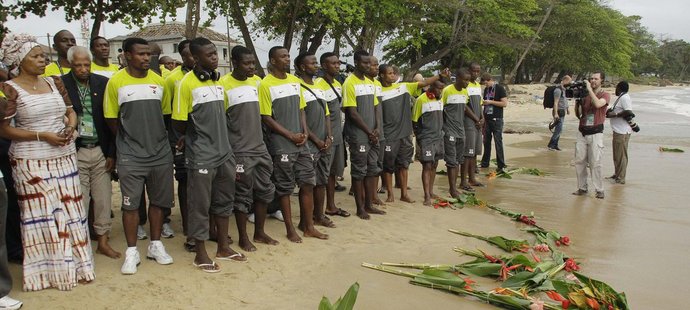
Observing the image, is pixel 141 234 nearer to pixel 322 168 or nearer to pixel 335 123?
pixel 322 168

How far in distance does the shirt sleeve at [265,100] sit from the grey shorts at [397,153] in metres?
2.26

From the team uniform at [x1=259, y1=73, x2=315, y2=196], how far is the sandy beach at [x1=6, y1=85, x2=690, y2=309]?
2.12 feet

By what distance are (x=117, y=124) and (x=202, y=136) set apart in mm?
670

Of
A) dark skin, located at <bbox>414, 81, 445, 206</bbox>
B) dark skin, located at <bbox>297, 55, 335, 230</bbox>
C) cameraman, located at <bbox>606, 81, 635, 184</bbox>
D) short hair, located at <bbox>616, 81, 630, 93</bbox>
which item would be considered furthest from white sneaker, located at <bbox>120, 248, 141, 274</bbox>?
short hair, located at <bbox>616, 81, 630, 93</bbox>

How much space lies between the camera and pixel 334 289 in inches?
172

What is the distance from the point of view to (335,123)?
6211 millimetres

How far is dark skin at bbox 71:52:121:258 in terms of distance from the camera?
4430 mm

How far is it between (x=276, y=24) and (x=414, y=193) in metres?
10.4

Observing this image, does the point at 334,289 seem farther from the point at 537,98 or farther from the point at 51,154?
the point at 537,98

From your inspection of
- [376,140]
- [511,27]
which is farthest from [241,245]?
[511,27]

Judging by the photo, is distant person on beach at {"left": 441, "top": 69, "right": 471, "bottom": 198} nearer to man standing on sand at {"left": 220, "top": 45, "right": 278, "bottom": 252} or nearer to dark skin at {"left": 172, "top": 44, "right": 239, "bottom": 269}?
man standing on sand at {"left": 220, "top": 45, "right": 278, "bottom": 252}

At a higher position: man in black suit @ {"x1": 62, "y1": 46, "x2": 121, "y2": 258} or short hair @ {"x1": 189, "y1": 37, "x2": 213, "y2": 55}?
short hair @ {"x1": 189, "y1": 37, "x2": 213, "y2": 55}

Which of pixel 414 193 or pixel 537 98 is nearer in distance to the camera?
pixel 414 193

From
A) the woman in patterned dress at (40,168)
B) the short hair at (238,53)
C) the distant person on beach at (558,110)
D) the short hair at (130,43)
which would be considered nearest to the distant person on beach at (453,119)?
the short hair at (238,53)
